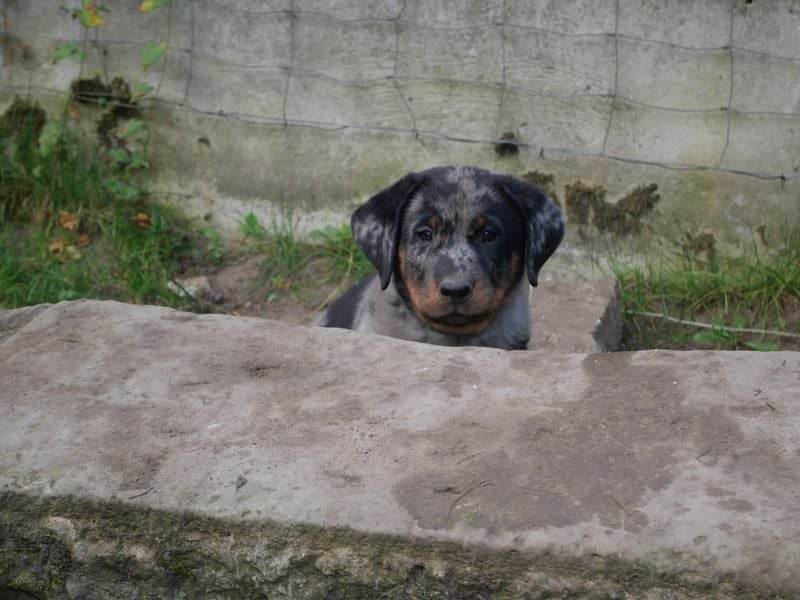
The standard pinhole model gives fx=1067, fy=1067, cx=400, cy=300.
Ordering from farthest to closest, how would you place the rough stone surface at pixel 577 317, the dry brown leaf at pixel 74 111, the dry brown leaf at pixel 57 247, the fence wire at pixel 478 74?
the dry brown leaf at pixel 74 111 → the dry brown leaf at pixel 57 247 → the fence wire at pixel 478 74 → the rough stone surface at pixel 577 317

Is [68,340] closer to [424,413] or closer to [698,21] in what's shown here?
[424,413]

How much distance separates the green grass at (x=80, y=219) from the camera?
6090 millimetres

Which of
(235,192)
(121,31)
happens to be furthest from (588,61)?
(121,31)

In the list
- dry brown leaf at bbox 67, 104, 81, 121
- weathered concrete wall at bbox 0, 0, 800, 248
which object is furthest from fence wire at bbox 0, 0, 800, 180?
dry brown leaf at bbox 67, 104, 81, 121

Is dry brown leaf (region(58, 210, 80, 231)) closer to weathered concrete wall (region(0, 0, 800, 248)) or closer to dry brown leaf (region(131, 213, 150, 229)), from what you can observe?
dry brown leaf (region(131, 213, 150, 229))

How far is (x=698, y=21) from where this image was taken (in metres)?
5.67

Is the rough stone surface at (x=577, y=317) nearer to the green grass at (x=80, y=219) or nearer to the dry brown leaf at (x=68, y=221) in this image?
the green grass at (x=80, y=219)

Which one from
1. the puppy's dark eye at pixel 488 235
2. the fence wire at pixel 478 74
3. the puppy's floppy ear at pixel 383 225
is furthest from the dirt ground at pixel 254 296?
the puppy's dark eye at pixel 488 235

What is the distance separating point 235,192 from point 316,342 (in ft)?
9.78

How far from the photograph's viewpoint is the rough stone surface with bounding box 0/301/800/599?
2623 mm

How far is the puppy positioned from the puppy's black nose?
0.37 feet

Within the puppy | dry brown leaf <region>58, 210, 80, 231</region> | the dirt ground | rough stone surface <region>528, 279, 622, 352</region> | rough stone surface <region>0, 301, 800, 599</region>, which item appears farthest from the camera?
dry brown leaf <region>58, 210, 80, 231</region>

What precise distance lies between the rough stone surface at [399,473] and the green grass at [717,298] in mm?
2127

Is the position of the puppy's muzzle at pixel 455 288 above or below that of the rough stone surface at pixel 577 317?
above
